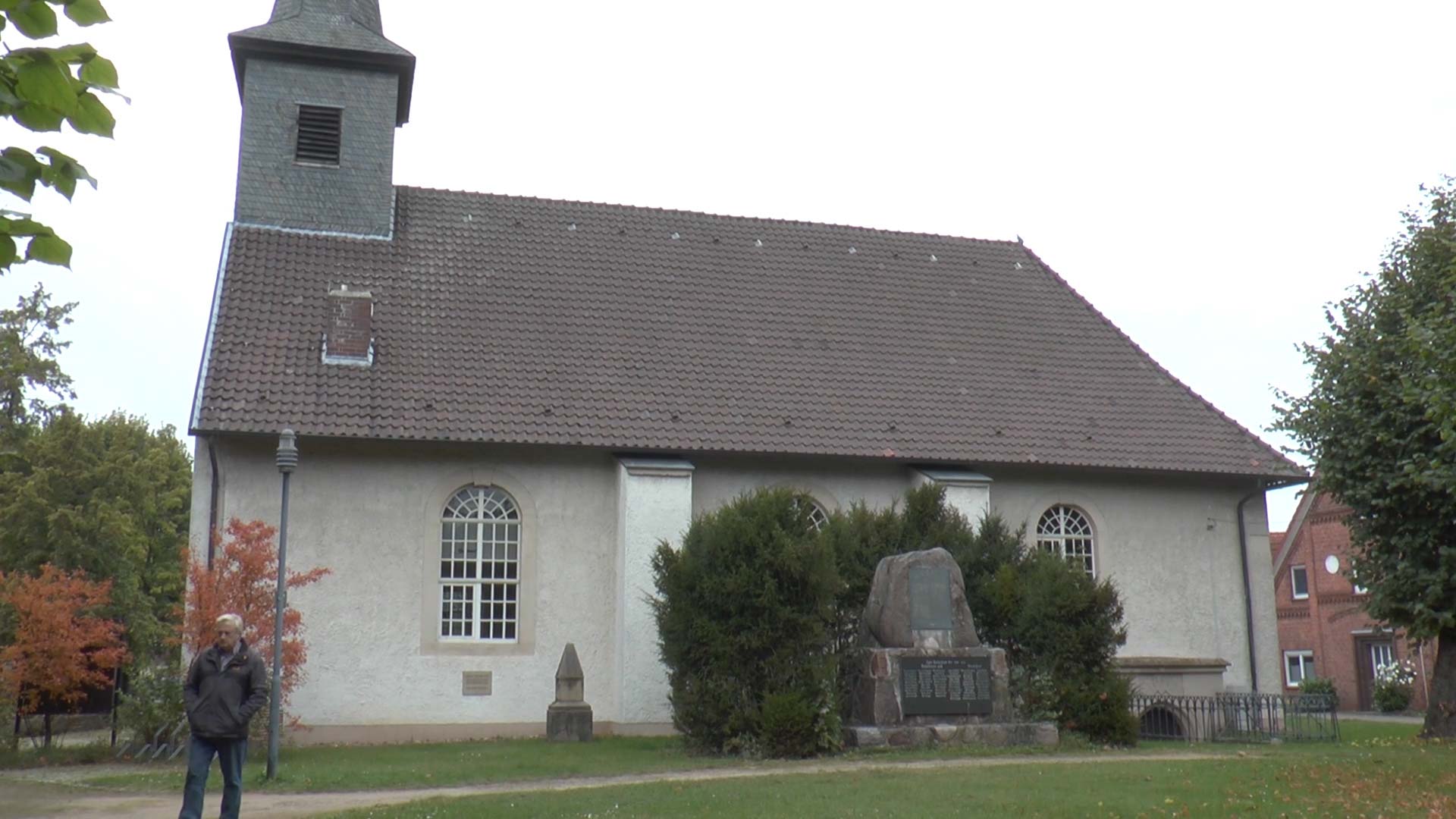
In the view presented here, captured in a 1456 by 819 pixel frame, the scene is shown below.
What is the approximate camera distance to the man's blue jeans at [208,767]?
390 inches

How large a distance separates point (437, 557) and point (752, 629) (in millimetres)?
6045

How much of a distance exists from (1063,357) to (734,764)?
42.4 feet

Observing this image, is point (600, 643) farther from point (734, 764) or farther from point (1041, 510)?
point (1041, 510)

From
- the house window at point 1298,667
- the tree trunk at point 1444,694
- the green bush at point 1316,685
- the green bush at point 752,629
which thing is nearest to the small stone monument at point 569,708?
the green bush at point 752,629

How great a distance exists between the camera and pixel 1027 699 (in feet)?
57.6

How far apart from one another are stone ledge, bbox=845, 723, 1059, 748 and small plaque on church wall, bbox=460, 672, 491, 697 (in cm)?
629

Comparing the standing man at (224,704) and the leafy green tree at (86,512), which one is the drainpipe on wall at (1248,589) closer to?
the standing man at (224,704)

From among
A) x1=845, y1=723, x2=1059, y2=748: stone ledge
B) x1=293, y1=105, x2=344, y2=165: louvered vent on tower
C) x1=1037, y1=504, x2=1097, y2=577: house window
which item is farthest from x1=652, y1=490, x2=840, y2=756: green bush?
x1=293, y1=105, x2=344, y2=165: louvered vent on tower

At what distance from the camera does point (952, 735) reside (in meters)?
16.0

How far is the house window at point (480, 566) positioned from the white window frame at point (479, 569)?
1 centimetres

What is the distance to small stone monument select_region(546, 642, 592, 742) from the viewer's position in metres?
18.7

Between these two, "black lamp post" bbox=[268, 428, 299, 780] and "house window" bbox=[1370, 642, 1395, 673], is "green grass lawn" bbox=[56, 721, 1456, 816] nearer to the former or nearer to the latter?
"black lamp post" bbox=[268, 428, 299, 780]

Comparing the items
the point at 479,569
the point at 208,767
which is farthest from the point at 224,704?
the point at 479,569

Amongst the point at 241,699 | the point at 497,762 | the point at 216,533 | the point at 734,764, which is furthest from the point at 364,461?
the point at 241,699
